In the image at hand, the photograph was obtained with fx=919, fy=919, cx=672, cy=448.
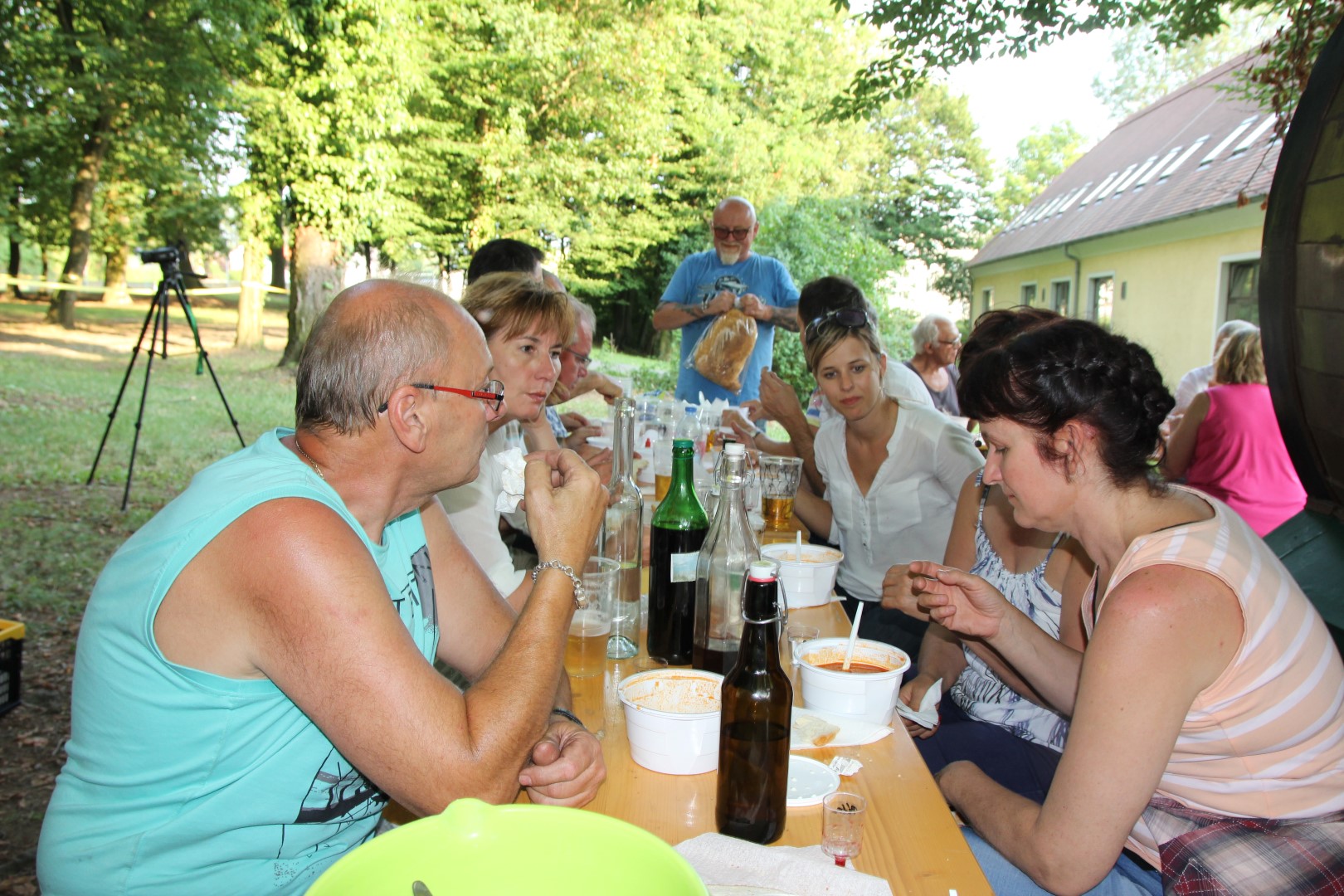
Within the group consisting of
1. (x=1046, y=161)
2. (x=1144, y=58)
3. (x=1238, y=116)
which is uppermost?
(x=1144, y=58)

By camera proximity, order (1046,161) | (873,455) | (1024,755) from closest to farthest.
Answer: (1024,755)
(873,455)
(1046,161)

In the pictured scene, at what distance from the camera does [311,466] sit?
1342 mm

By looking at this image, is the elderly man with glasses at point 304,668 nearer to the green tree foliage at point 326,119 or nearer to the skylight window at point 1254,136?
the green tree foliage at point 326,119

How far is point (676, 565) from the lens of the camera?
1.83 meters

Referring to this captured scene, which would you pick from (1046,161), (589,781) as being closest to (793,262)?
(589,781)

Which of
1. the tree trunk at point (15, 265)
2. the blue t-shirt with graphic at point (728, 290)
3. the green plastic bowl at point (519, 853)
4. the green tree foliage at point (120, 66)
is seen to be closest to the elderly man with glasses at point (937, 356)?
the blue t-shirt with graphic at point (728, 290)

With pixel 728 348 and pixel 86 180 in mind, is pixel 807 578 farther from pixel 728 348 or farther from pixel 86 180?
pixel 86 180

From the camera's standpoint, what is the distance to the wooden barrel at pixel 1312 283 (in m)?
Answer: 1.77

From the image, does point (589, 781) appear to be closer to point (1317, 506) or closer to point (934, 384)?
point (1317, 506)

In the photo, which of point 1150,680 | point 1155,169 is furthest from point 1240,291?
point 1150,680

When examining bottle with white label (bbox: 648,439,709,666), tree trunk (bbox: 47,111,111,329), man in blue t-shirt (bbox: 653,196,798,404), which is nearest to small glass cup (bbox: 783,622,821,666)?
bottle with white label (bbox: 648,439,709,666)

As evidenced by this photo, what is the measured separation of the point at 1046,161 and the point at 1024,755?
38.0m

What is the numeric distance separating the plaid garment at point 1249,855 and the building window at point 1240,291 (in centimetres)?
1272

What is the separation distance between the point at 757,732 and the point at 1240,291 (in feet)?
45.4
